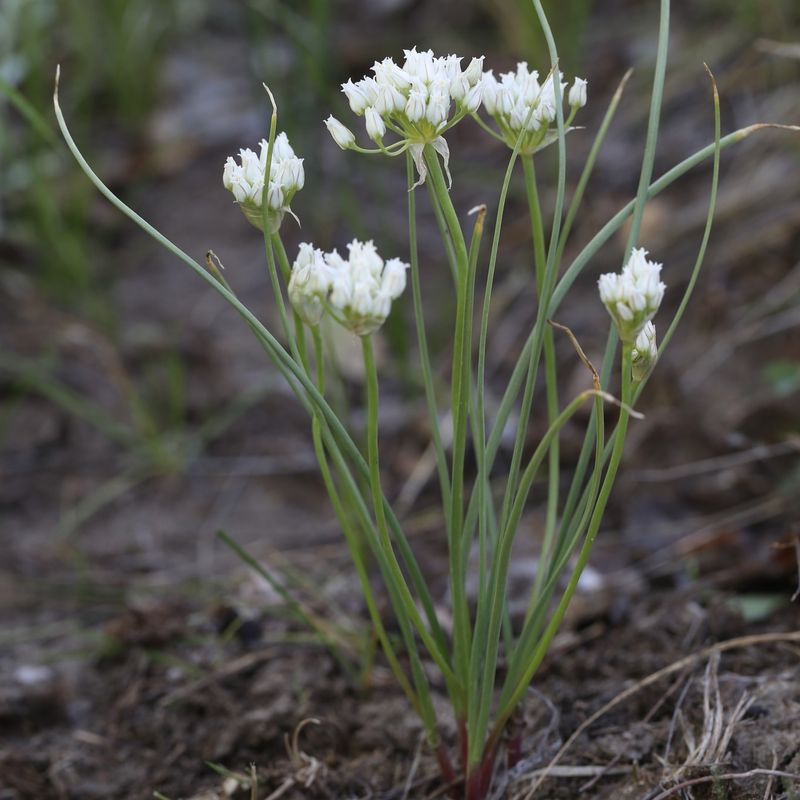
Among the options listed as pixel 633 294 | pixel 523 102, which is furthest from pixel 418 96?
pixel 633 294

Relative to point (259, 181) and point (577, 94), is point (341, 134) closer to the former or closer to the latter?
point (259, 181)

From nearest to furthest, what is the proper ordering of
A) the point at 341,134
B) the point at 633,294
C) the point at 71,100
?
1. the point at 633,294
2. the point at 341,134
3. the point at 71,100

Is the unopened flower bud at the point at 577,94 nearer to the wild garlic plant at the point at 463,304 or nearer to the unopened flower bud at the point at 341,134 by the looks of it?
the wild garlic plant at the point at 463,304

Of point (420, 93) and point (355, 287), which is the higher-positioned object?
point (420, 93)

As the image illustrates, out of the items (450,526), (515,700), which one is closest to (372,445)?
(450,526)

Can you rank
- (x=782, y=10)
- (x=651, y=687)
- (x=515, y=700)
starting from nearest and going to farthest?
1. (x=515, y=700)
2. (x=651, y=687)
3. (x=782, y=10)

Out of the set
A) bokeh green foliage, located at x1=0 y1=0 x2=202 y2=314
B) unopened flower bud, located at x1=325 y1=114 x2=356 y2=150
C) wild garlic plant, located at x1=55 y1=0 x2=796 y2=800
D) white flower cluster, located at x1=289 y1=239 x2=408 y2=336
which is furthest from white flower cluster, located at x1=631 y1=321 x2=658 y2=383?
bokeh green foliage, located at x1=0 y1=0 x2=202 y2=314

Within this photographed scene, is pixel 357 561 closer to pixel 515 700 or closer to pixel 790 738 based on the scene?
pixel 515 700
